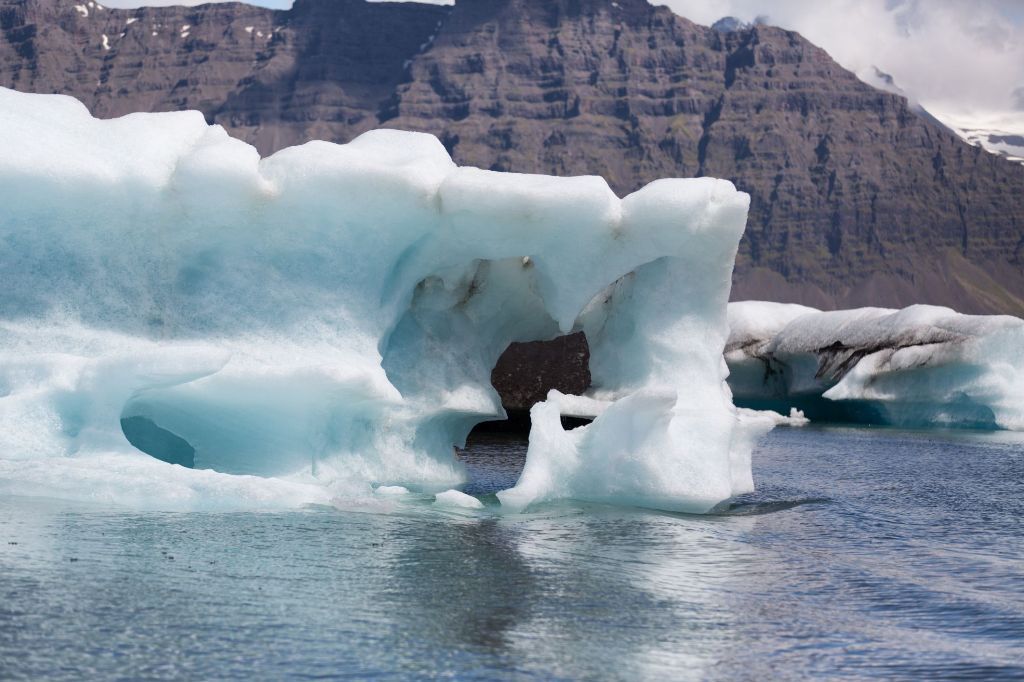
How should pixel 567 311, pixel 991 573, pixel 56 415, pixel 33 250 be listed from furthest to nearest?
pixel 567 311, pixel 33 250, pixel 56 415, pixel 991 573

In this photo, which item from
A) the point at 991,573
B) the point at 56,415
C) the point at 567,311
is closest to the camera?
the point at 991,573

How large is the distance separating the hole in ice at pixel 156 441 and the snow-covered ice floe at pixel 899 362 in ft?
66.3

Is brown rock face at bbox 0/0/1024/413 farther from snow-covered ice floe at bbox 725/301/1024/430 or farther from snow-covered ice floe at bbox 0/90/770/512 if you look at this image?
snow-covered ice floe at bbox 0/90/770/512

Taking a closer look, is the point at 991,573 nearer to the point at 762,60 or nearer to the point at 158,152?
the point at 158,152

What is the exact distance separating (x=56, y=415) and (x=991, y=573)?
728cm

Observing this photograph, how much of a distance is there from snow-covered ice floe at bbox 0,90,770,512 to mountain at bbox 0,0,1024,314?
6086 inches

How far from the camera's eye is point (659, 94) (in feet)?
602

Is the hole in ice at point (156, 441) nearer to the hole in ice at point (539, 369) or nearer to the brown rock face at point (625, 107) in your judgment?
the hole in ice at point (539, 369)

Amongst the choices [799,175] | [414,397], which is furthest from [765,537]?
[799,175]

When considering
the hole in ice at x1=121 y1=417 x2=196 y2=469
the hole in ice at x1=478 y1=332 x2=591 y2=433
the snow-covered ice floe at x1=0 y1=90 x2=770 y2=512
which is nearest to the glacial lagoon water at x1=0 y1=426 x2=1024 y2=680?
the snow-covered ice floe at x1=0 y1=90 x2=770 y2=512

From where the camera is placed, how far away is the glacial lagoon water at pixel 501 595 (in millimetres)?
6215

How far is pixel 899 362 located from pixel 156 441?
2080 centimetres

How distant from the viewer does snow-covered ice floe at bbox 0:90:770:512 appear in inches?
411

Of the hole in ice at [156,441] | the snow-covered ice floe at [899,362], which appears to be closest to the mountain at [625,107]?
the snow-covered ice floe at [899,362]
